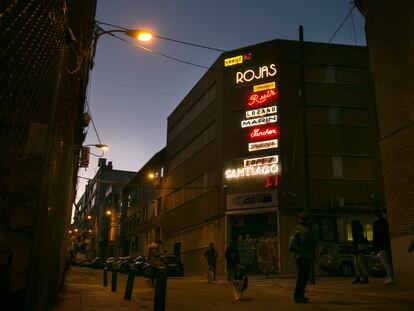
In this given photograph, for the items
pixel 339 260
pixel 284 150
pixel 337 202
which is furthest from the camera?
pixel 284 150

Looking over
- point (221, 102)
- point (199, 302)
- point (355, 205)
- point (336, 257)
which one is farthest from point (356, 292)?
point (221, 102)

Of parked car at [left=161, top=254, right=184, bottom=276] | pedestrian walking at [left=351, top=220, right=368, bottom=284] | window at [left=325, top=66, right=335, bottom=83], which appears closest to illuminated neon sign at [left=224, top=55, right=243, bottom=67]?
window at [left=325, top=66, right=335, bottom=83]

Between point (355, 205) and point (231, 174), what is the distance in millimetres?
7303

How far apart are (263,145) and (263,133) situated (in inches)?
29.1

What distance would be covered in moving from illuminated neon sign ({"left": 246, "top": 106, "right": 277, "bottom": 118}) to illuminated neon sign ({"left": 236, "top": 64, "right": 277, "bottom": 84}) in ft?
6.97

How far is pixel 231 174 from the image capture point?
2670cm

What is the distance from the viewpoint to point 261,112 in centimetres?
2648

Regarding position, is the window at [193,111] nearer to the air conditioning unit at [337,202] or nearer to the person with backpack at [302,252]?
the air conditioning unit at [337,202]

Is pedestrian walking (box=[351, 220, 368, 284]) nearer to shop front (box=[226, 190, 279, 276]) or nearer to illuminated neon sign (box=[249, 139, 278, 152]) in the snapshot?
shop front (box=[226, 190, 279, 276])

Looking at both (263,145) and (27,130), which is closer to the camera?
(27,130)

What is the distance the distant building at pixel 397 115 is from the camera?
11828 mm

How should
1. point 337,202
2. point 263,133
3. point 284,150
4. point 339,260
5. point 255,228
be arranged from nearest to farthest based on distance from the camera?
1. point 339,260
2. point 337,202
3. point 284,150
4. point 255,228
5. point 263,133

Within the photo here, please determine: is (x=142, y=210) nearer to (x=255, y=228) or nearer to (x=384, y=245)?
(x=255, y=228)

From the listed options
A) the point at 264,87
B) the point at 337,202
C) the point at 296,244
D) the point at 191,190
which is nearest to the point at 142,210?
the point at 191,190
